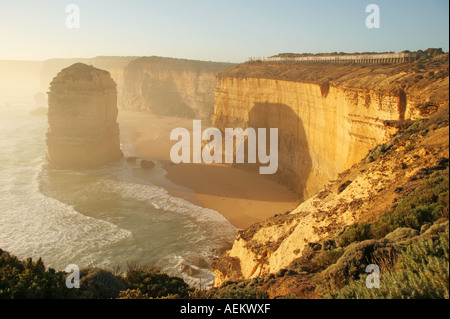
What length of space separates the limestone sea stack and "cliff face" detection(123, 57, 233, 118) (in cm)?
2753

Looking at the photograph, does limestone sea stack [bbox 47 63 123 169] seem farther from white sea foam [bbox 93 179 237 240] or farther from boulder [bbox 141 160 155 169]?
white sea foam [bbox 93 179 237 240]

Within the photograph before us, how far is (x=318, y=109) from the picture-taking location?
21109 millimetres

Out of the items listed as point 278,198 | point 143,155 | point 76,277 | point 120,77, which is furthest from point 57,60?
point 76,277

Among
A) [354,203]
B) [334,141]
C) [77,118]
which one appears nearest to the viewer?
[354,203]

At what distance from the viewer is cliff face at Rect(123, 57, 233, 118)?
2311 inches

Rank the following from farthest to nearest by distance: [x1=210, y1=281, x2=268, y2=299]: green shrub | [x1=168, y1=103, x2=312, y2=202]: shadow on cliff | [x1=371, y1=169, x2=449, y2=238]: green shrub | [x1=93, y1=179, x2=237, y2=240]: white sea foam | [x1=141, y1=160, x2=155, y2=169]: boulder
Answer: [x1=141, y1=160, x2=155, y2=169]: boulder < [x1=168, y1=103, x2=312, y2=202]: shadow on cliff < [x1=93, y1=179, x2=237, y2=240]: white sea foam < [x1=371, y1=169, x2=449, y2=238]: green shrub < [x1=210, y1=281, x2=268, y2=299]: green shrub

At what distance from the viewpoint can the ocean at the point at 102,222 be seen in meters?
16.2

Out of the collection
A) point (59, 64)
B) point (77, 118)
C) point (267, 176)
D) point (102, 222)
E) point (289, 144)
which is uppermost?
point (59, 64)

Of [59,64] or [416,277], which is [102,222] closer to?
[416,277]

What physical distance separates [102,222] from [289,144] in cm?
1288

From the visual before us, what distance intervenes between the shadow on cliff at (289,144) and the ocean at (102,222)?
6.13 meters

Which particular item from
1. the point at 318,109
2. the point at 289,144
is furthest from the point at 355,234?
the point at 289,144

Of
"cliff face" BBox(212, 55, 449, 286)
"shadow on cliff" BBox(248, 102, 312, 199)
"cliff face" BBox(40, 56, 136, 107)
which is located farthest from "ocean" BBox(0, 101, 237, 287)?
"cliff face" BBox(40, 56, 136, 107)

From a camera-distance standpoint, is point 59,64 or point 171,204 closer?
point 171,204
